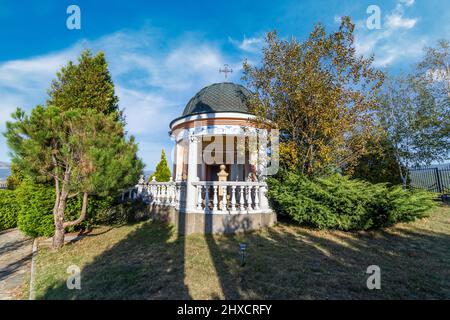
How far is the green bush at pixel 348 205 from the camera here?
632 centimetres

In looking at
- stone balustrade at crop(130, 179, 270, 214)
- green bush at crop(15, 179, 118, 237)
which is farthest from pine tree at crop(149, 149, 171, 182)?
green bush at crop(15, 179, 118, 237)

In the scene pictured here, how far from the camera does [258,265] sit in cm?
437

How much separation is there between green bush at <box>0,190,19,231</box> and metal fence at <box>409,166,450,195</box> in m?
20.6

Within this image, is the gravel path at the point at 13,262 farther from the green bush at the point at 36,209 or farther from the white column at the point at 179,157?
the white column at the point at 179,157

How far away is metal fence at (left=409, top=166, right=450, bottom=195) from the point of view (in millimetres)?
12062

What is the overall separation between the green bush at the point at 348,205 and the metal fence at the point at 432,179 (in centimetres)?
748

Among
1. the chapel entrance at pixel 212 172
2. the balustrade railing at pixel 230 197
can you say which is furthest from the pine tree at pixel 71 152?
the chapel entrance at pixel 212 172

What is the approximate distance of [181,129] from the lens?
10.3m

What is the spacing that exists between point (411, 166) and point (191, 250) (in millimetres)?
13991

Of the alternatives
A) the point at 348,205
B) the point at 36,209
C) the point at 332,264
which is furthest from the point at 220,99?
the point at 332,264

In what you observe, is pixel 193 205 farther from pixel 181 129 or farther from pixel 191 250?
pixel 181 129

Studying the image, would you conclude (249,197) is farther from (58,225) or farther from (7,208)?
(7,208)
